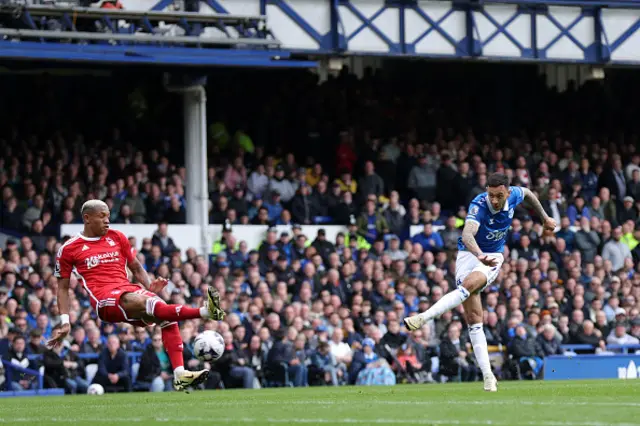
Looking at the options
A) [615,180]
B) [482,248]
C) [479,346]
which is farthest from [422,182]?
[479,346]

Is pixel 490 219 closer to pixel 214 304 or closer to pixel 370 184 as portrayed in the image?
pixel 214 304

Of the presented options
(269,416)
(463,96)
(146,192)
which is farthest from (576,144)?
(269,416)

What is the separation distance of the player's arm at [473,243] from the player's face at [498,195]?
0.26 meters

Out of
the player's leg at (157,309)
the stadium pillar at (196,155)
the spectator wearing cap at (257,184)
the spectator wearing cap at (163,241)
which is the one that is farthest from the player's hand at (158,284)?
the spectator wearing cap at (257,184)

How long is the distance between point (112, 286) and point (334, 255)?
36.4 feet

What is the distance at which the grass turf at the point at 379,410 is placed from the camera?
404 inches

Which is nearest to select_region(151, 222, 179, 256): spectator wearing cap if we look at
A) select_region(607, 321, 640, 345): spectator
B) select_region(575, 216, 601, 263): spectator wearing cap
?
select_region(607, 321, 640, 345): spectator

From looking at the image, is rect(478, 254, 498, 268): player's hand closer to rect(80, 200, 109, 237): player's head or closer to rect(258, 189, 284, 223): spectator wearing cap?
rect(80, 200, 109, 237): player's head

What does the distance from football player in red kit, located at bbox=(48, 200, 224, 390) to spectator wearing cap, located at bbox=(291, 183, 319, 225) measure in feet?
39.8

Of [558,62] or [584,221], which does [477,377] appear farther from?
[558,62]

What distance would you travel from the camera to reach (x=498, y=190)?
14.1 m

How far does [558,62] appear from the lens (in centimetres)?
2792

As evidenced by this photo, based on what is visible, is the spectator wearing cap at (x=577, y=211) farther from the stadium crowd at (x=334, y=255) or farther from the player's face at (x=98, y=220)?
the player's face at (x=98, y=220)

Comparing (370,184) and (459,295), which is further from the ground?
(370,184)
